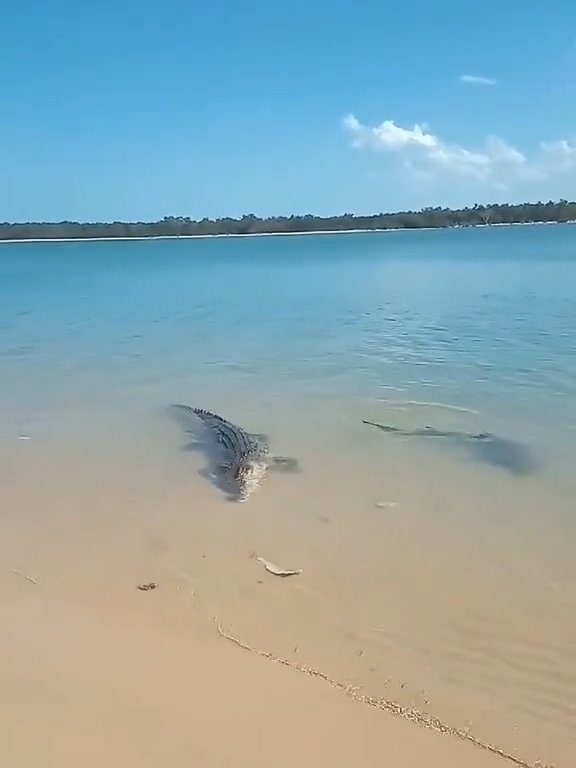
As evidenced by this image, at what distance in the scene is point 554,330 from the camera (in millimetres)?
18031

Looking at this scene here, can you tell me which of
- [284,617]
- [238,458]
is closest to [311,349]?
[238,458]

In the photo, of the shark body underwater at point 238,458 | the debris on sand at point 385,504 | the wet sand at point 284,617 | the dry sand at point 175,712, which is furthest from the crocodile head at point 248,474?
the dry sand at point 175,712

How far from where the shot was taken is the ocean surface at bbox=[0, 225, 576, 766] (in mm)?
4598

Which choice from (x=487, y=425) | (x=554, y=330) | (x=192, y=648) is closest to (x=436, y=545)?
(x=192, y=648)

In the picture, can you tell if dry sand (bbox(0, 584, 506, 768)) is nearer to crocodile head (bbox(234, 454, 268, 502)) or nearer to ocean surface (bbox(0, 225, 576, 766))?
ocean surface (bbox(0, 225, 576, 766))

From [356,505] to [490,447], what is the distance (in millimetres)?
2504

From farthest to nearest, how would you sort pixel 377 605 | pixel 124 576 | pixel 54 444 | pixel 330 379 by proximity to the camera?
pixel 330 379 < pixel 54 444 < pixel 124 576 < pixel 377 605

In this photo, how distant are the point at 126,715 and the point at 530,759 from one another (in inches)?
82.3

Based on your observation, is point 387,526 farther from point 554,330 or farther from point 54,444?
point 554,330

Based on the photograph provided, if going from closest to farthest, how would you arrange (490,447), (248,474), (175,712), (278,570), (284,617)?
(175,712)
(284,617)
(278,570)
(248,474)
(490,447)

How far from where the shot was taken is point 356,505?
23.7ft

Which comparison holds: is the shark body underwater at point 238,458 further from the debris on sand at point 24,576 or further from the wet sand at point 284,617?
the debris on sand at point 24,576

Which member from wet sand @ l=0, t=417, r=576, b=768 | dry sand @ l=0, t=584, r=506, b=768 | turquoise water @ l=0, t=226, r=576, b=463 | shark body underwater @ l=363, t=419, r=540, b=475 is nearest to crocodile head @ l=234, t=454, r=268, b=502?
wet sand @ l=0, t=417, r=576, b=768

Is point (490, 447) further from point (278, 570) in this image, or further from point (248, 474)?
point (278, 570)
